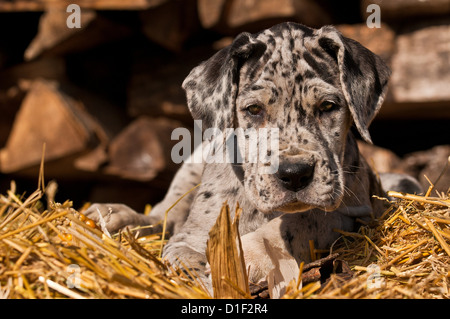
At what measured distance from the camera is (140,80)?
23.5 ft

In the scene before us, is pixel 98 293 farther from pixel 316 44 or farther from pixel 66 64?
pixel 66 64

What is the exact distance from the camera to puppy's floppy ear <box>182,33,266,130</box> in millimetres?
3662

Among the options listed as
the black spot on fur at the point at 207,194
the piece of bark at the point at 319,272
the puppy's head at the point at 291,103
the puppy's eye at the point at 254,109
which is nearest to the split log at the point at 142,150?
the black spot on fur at the point at 207,194

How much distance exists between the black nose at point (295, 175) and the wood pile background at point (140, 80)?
2.91m

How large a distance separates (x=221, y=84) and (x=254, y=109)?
0.29 meters

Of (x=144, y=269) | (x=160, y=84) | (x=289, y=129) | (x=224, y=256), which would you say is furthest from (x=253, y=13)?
(x=144, y=269)

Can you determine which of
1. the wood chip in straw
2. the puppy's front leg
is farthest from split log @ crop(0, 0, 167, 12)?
the wood chip in straw

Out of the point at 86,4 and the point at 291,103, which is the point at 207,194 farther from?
the point at 86,4

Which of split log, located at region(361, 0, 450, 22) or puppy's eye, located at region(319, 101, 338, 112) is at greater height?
split log, located at region(361, 0, 450, 22)

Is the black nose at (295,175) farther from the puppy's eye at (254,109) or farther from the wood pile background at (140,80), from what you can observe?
the wood pile background at (140,80)

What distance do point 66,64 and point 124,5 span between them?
1.59 metres

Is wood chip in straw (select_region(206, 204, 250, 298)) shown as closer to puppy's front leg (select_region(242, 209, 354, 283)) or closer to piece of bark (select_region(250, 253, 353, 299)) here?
piece of bark (select_region(250, 253, 353, 299))
